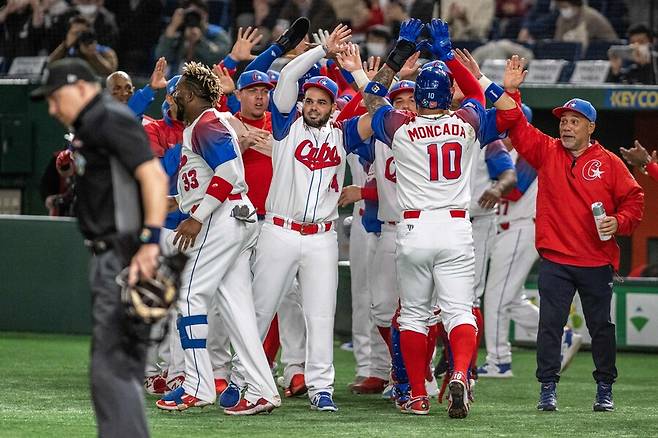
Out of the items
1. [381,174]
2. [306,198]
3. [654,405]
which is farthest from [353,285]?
[654,405]

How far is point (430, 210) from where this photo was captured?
7.53 m

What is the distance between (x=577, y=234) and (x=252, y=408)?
2.24 meters

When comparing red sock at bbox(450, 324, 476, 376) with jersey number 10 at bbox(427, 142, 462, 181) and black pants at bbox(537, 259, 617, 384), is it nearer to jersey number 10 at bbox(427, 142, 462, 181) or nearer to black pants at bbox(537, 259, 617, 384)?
black pants at bbox(537, 259, 617, 384)

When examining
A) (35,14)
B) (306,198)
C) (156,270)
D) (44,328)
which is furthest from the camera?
(35,14)

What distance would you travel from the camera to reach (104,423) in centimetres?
493

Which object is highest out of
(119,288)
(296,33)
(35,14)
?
(35,14)

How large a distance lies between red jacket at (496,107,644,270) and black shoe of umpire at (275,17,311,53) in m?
1.35

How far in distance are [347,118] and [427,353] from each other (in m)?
1.57

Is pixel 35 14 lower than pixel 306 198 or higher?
higher

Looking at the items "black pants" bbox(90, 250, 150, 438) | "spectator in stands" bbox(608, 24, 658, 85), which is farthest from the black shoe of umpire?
"spectator in stands" bbox(608, 24, 658, 85)

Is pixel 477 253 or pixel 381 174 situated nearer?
pixel 381 174

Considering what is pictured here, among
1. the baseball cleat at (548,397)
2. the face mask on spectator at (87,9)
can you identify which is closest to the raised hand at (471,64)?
the baseball cleat at (548,397)

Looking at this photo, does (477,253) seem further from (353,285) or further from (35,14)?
(35,14)

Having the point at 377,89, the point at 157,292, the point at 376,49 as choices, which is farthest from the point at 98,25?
the point at 157,292
